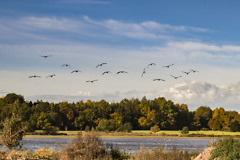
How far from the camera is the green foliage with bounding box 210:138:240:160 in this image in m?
22.2

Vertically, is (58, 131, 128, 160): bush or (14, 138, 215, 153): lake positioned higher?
(58, 131, 128, 160): bush

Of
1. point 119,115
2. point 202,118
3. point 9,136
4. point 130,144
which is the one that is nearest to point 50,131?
point 119,115

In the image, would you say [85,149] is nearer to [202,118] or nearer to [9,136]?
[9,136]

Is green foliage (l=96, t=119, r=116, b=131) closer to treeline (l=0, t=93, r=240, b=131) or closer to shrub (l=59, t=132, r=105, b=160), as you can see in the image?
treeline (l=0, t=93, r=240, b=131)

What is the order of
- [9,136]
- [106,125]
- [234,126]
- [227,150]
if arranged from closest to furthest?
1. [227,150]
2. [9,136]
3. [106,125]
4. [234,126]

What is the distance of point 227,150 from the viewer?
22.6 m

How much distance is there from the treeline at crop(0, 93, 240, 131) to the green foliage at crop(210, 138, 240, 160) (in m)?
74.2

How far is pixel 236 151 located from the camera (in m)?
22.2

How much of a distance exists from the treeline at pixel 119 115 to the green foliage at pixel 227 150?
7417cm

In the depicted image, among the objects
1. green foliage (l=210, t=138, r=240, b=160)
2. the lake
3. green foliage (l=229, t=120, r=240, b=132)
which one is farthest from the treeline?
green foliage (l=210, t=138, r=240, b=160)

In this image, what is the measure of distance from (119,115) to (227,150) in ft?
299

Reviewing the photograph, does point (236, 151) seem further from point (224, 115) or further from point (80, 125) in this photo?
point (224, 115)

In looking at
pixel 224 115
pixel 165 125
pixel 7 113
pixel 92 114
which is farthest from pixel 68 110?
pixel 224 115

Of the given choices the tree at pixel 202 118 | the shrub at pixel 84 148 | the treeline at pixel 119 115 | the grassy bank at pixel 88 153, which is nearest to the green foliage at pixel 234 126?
the treeline at pixel 119 115
